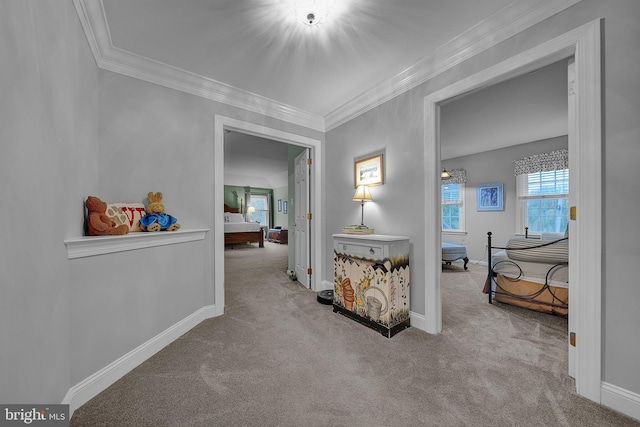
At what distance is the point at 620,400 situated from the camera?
4.45 feet

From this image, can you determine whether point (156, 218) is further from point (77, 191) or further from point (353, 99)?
point (353, 99)

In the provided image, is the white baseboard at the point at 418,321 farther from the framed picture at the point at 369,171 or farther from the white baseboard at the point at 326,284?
the framed picture at the point at 369,171

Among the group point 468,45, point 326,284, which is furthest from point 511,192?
point 326,284

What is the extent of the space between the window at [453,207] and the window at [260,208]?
765cm

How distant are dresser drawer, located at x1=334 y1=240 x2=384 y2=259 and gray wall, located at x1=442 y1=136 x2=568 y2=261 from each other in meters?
4.41

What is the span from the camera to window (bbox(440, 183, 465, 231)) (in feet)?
19.9

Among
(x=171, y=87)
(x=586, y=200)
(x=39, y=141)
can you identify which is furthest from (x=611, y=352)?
(x=171, y=87)

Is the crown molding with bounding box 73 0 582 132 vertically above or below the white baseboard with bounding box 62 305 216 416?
above

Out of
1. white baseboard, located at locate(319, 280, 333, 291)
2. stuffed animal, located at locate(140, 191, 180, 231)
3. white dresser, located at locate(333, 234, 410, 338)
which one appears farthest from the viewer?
white baseboard, located at locate(319, 280, 333, 291)

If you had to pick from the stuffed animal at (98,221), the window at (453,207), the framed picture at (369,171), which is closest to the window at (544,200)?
the window at (453,207)

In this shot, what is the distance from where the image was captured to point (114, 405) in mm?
1414

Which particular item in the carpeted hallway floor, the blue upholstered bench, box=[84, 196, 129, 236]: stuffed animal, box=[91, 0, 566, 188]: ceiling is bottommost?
the carpeted hallway floor

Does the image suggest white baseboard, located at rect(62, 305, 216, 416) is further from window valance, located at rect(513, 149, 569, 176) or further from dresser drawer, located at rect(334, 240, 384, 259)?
window valance, located at rect(513, 149, 569, 176)

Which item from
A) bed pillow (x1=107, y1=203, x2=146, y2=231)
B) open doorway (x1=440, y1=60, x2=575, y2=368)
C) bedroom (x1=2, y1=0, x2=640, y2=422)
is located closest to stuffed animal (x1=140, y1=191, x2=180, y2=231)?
bed pillow (x1=107, y1=203, x2=146, y2=231)
